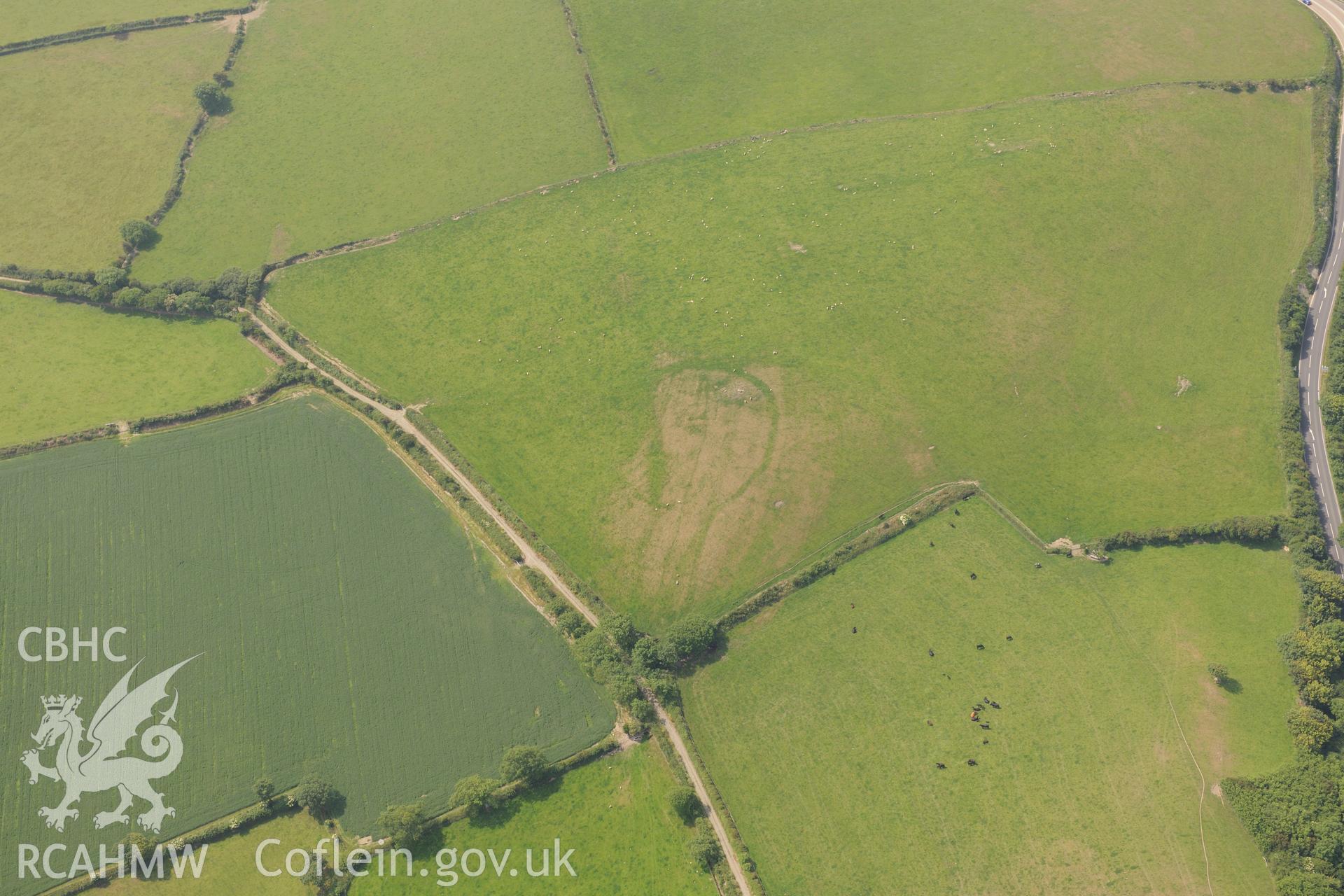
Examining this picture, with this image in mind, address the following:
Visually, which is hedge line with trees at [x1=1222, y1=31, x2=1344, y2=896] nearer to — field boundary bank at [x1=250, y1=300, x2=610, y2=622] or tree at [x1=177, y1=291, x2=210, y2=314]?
field boundary bank at [x1=250, y1=300, x2=610, y2=622]

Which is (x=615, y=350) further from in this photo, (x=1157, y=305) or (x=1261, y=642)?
(x=1261, y=642)

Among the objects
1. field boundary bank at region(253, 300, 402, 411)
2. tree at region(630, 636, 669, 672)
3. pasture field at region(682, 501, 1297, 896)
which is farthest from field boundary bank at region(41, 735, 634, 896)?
field boundary bank at region(253, 300, 402, 411)

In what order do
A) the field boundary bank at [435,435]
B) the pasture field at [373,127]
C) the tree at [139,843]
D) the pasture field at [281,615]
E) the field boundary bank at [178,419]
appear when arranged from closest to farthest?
the tree at [139,843]
the pasture field at [281,615]
the field boundary bank at [435,435]
the field boundary bank at [178,419]
the pasture field at [373,127]

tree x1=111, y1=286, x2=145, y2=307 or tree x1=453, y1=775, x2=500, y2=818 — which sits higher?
tree x1=111, y1=286, x2=145, y2=307

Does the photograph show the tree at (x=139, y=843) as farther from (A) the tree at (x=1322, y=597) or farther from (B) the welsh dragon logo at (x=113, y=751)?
(A) the tree at (x=1322, y=597)

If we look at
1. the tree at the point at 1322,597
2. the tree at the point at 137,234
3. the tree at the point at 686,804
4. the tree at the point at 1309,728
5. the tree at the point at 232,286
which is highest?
the tree at the point at 137,234

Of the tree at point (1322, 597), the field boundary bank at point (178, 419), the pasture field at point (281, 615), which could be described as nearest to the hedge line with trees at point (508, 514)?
the pasture field at point (281, 615)

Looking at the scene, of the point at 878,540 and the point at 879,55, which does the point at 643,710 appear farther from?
the point at 879,55
